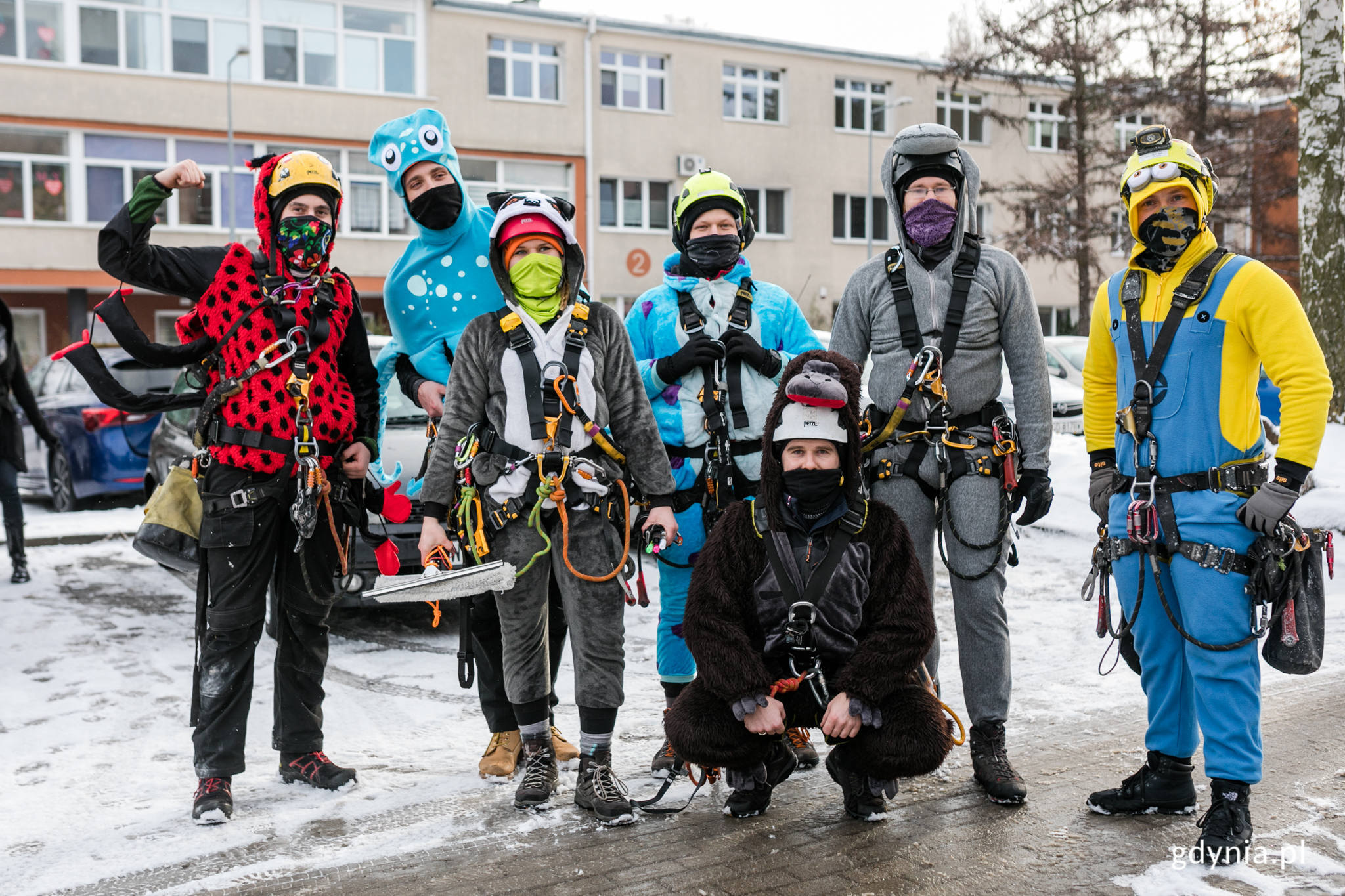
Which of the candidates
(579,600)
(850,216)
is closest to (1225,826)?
(579,600)

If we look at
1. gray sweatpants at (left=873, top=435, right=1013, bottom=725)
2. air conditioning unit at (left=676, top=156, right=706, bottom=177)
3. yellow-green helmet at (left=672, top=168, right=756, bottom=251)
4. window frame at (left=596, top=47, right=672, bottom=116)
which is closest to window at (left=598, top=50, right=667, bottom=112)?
window frame at (left=596, top=47, right=672, bottom=116)

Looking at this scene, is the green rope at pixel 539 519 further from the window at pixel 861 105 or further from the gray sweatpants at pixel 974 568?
the window at pixel 861 105

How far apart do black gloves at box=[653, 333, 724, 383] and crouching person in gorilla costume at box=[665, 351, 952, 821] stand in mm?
476

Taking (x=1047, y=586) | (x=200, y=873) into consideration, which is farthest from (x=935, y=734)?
(x=1047, y=586)

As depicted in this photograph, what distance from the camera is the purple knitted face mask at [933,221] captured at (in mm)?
4230

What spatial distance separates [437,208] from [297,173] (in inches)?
20.8

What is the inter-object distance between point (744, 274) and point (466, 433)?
1.33 m

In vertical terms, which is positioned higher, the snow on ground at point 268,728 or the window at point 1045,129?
the window at point 1045,129

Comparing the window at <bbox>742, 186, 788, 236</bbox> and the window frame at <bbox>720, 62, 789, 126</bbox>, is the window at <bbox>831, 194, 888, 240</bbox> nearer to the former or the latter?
the window at <bbox>742, 186, 788, 236</bbox>

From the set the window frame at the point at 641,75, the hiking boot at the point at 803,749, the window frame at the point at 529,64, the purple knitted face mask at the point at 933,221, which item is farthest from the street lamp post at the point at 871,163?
the hiking boot at the point at 803,749

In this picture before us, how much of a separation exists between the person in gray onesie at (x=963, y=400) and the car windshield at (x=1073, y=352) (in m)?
11.9

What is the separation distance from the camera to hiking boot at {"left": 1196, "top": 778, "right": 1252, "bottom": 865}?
11.2 ft

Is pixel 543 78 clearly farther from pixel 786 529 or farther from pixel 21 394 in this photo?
pixel 786 529

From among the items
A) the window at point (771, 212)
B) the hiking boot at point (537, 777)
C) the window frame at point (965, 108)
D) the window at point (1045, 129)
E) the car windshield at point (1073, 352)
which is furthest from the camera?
the window at point (1045, 129)
